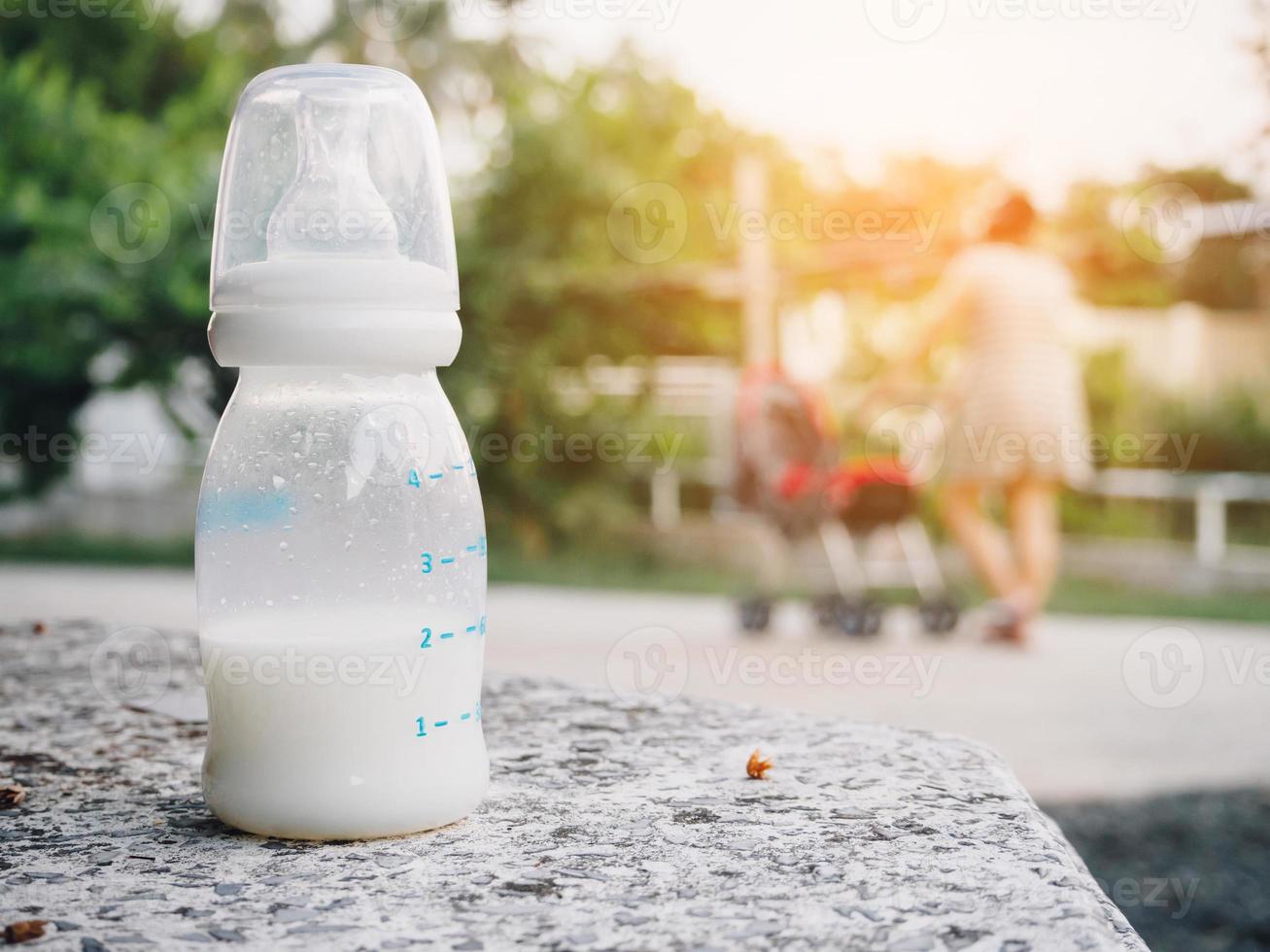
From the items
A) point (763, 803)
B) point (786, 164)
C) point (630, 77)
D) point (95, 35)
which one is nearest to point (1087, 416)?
point (786, 164)

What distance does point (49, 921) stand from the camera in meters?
0.88

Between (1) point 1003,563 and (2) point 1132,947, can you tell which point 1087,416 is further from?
(2) point 1132,947

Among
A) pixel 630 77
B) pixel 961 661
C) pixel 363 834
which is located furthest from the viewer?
pixel 630 77

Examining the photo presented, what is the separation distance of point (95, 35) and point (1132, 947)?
9609 mm

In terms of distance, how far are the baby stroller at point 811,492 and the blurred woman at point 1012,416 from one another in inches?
14.7
